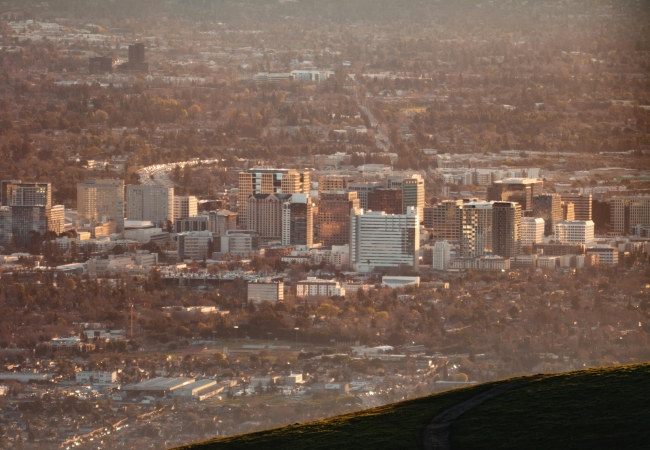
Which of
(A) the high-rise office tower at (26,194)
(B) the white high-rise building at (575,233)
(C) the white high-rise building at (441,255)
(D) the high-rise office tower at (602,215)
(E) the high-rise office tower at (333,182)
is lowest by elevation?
(C) the white high-rise building at (441,255)

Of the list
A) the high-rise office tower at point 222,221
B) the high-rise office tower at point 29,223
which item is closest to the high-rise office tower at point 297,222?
the high-rise office tower at point 222,221

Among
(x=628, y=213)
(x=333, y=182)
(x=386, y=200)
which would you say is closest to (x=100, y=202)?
(x=333, y=182)

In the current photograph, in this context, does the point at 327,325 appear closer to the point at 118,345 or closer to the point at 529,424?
the point at 118,345

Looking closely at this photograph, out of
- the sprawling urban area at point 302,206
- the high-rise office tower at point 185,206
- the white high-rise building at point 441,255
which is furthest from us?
the high-rise office tower at point 185,206

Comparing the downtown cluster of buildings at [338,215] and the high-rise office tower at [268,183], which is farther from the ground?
the high-rise office tower at [268,183]

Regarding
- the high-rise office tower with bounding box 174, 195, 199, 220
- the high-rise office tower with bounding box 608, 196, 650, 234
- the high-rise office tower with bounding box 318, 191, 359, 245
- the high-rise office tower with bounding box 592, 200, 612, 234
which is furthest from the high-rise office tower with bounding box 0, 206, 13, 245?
the high-rise office tower with bounding box 608, 196, 650, 234

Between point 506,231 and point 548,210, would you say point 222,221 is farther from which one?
point 548,210

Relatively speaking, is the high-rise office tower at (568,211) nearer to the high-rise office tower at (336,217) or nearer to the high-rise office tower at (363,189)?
the high-rise office tower at (363,189)
